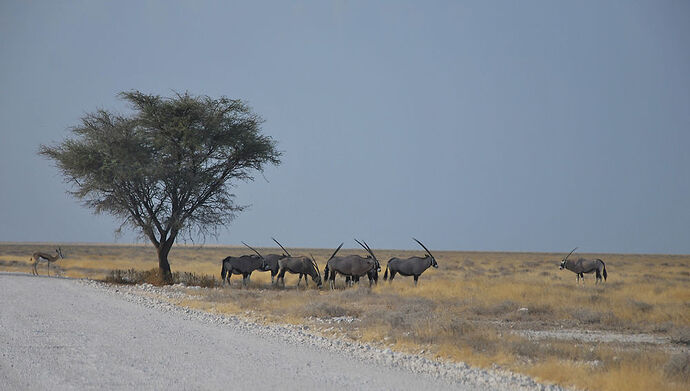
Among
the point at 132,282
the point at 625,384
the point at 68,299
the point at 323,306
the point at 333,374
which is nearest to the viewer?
the point at 625,384

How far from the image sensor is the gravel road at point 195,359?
8961 mm

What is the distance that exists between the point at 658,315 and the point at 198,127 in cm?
2194

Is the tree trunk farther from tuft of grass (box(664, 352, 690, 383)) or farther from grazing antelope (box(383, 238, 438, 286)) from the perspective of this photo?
tuft of grass (box(664, 352, 690, 383))

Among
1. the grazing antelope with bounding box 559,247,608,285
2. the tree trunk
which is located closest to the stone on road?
the tree trunk

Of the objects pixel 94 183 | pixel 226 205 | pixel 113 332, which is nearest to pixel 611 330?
pixel 113 332

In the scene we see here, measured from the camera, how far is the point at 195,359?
1070 cm

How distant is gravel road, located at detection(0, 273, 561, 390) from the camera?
896 centimetres

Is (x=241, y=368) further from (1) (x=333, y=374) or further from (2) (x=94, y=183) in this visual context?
(2) (x=94, y=183)

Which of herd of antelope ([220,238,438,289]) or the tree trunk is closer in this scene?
herd of antelope ([220,238,438,289])

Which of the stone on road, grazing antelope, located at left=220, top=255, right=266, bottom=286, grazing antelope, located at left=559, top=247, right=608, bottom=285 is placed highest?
grazing antelope, located at left=559, top=247, right=608, bottom=285

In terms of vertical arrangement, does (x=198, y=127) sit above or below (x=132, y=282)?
above

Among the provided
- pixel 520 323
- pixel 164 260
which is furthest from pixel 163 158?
pixel 520 323

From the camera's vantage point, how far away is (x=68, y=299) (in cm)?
2127

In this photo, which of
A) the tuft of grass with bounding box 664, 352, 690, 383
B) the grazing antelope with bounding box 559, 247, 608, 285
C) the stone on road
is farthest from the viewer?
the grazing antelope with bounding box 559, 247, 608, 285
